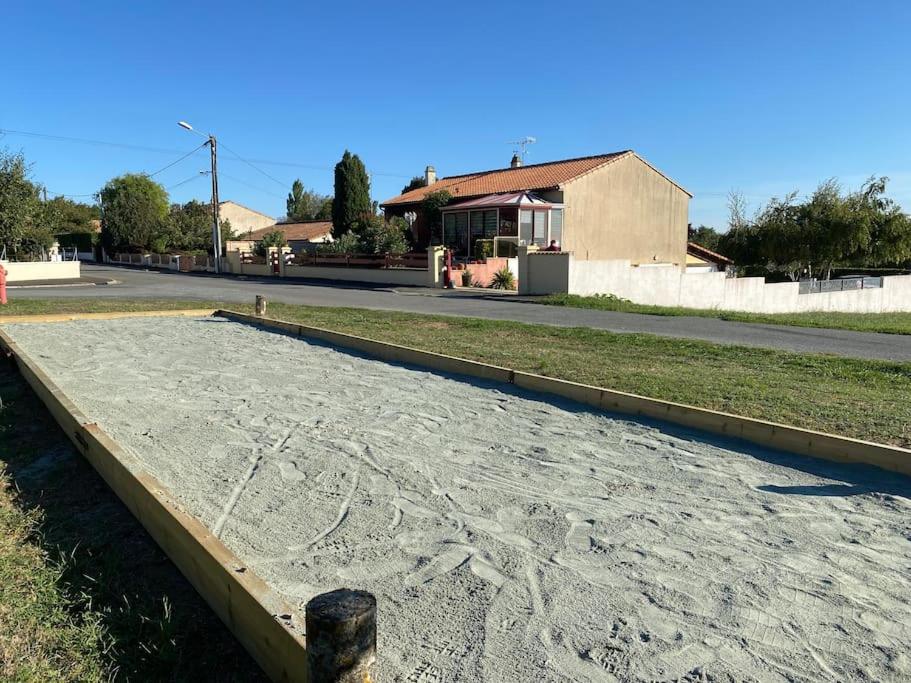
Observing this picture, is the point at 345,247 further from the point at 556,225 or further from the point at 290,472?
the point at 290,472

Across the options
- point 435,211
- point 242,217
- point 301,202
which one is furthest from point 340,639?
point 301,202

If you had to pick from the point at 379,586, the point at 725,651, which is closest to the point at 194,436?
the point at 379,586

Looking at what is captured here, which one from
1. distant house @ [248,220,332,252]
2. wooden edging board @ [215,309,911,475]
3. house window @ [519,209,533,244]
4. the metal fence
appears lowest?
wooden edging board @ [215,309,911,475]

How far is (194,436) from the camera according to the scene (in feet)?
18.2

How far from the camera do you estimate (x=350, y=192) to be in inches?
1737

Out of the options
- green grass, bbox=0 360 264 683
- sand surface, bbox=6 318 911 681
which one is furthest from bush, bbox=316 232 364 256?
green grass, bbox=0 360 264 683

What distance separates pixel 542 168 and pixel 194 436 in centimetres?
3284

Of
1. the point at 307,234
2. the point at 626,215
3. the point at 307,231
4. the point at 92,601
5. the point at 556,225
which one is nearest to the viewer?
the point at 92,601

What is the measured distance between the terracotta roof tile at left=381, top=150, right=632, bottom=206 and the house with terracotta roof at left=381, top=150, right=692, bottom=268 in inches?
2.4

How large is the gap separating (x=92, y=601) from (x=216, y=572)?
0.66m

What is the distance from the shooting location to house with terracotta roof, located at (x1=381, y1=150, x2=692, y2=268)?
30.5 meters

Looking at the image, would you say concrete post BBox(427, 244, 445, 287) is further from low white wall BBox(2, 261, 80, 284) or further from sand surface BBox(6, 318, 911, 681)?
sand surface BBox(6, 318, 911, 681)

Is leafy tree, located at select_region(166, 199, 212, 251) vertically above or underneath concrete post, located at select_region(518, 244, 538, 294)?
above

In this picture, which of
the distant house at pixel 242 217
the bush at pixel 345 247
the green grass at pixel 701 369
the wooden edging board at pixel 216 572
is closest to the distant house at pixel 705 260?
the bush at pixel 345 247
